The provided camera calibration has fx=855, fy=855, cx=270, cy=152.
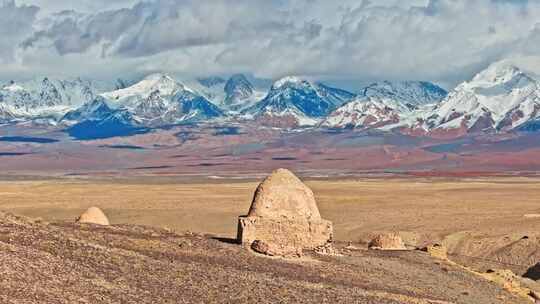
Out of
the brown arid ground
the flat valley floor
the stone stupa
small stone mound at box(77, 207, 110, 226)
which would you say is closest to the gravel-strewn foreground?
the brown arid ground

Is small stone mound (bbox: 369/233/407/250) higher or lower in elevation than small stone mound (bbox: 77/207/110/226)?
lower

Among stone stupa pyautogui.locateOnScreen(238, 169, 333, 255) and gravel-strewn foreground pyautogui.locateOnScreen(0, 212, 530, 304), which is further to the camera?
stone stupa pyautogui.locateOnScreen(238, 169, 333, 255)

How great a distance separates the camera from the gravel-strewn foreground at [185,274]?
61.8 ft

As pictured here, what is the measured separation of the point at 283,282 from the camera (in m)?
23.5

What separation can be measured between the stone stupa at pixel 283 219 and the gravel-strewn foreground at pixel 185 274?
102cm

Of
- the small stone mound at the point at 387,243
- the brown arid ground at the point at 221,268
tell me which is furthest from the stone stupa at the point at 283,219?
the small stone mound at the point at 387,243

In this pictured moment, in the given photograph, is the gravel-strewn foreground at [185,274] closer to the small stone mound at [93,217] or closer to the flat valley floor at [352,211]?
the small stone mound at [93,217]

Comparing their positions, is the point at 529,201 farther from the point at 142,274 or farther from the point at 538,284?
the point at 142,274

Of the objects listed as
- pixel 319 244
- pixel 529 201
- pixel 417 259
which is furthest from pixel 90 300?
pixel 529 201

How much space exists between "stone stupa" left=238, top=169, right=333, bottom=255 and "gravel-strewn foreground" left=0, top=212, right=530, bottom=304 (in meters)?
1.02

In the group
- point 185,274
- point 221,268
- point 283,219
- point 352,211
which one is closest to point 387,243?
point 283,219

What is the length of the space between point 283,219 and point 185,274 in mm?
9065

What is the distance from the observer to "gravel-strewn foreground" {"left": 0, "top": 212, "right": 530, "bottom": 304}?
61.8 feet

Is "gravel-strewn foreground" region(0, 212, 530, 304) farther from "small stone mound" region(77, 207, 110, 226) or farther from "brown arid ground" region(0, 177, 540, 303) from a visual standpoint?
"small stone mound" region(77, 207, 110, 226)
